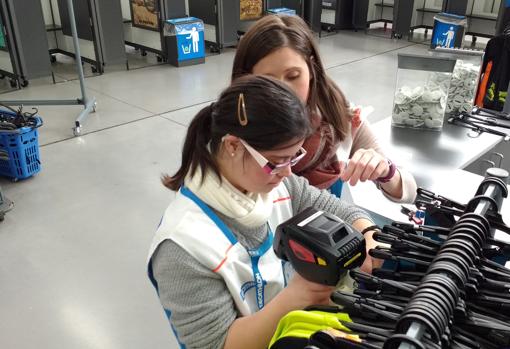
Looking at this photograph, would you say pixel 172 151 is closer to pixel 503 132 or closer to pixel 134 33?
pixel 503 132

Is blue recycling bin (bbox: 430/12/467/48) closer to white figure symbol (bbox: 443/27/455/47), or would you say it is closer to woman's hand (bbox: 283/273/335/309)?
white figure symbol (bbox: 443/27/455/47)

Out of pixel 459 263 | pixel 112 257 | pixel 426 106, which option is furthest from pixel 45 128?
pixel 459 263

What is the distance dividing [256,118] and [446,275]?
47 cm

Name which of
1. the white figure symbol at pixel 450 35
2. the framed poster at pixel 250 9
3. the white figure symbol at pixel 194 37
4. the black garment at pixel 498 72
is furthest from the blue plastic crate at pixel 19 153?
the white figure symbol at pixel 450 35

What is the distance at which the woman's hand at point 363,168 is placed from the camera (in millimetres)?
1311

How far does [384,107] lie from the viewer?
4.93 meters

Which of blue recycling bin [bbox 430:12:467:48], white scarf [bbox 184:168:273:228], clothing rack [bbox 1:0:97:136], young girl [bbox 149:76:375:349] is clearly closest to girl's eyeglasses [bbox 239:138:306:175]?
young girl [bbox 149:76:375:349]

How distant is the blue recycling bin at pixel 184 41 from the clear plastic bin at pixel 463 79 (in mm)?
4237

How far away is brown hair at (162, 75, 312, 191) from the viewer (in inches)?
38.9

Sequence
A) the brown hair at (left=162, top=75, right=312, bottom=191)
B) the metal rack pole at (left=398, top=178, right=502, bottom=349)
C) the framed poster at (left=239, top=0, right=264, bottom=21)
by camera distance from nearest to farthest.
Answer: the metal rack pole at (left=398, top=178, right=502, bottom=349) → the brown hair at (left=162, top=75, right=312, bottom=191) → the framed poster at (left=239, top=0, right=264, bottom=21)

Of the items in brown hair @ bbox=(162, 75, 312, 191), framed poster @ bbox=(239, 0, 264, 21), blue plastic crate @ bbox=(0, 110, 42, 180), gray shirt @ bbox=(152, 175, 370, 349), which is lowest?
blue plastic crate @ bbox=(0, 110, 42, 180)

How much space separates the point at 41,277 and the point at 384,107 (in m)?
3.66

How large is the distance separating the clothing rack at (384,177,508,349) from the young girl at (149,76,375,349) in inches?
9.8

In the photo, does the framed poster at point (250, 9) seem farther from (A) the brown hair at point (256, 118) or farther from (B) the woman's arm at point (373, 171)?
(A) the brown hair at point (256, 118)
